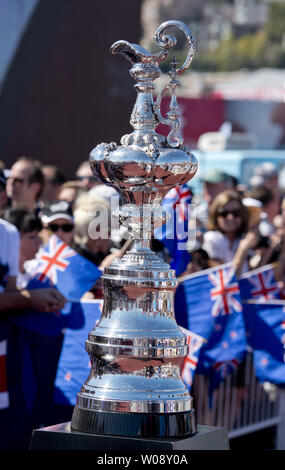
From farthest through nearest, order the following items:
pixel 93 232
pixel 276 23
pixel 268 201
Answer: pixel 276 23, pixel 268 201, pixel 93 232

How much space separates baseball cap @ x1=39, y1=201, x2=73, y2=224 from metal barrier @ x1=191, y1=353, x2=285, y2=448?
4.43 ft

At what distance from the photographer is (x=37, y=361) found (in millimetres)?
5152

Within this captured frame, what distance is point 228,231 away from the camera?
272 inches

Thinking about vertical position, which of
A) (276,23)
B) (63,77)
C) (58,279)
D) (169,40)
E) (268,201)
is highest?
(276,23)

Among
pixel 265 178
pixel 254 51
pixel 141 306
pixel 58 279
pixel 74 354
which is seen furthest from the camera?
pixel 254 51

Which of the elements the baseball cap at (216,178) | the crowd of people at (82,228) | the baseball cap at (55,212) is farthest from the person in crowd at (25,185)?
the baseball cap at (216,178)

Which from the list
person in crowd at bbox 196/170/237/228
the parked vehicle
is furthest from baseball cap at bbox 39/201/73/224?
the parked vehicle

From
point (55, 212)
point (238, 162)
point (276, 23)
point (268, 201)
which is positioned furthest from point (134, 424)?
point (276, 23)

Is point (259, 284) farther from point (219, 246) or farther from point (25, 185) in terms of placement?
point (25, 185)

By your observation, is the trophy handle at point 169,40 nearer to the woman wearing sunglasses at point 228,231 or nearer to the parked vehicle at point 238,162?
the woman wearing sunglasses at point 228,231

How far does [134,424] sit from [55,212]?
3920mm

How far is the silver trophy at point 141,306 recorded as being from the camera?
217 cm

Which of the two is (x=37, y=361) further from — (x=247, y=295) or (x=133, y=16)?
(x=133, y=16)

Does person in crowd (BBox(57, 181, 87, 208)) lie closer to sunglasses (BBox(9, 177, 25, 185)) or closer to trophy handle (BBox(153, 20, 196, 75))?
sunglasses (BBox(9, 177, 25, 185))
